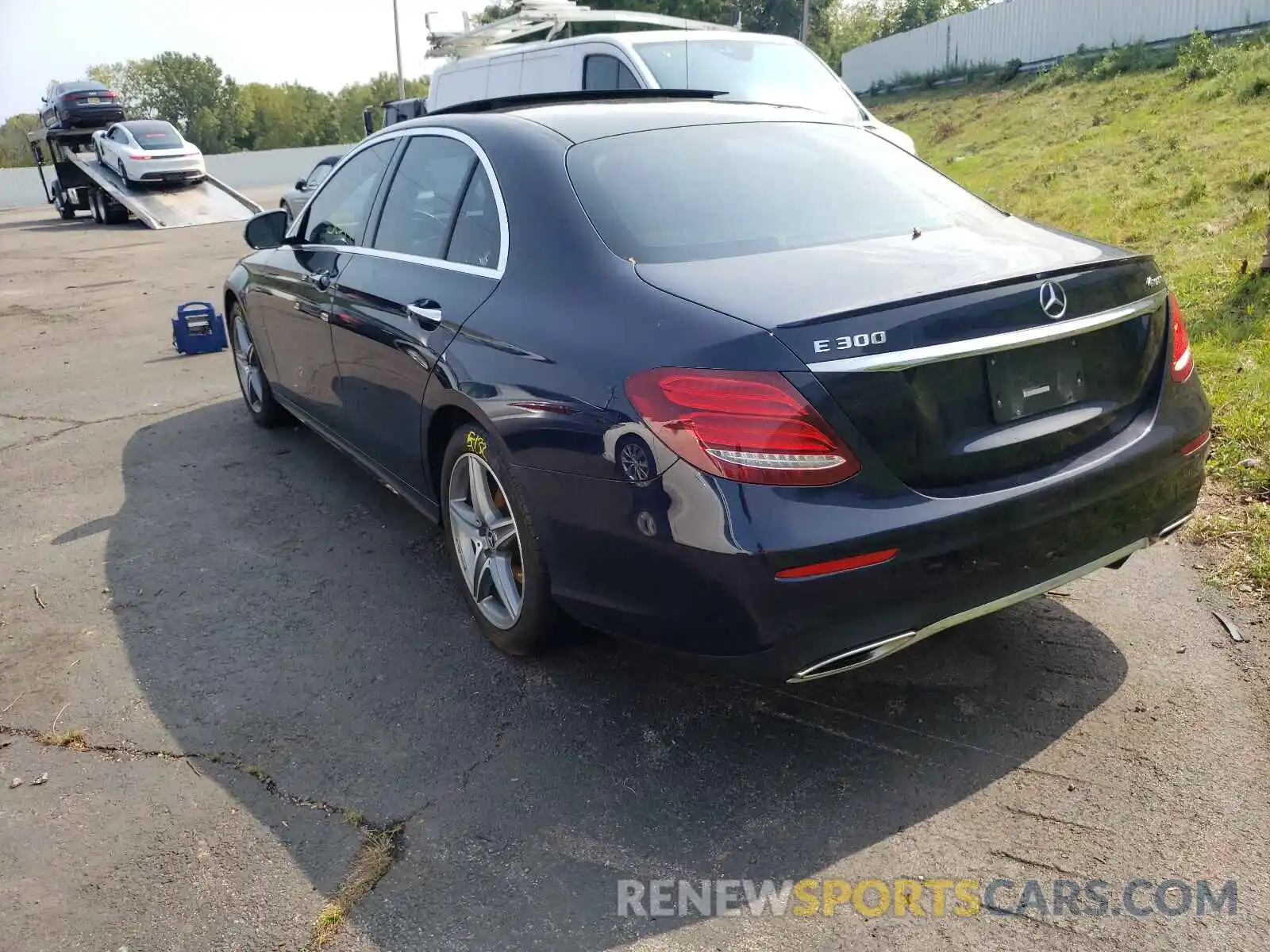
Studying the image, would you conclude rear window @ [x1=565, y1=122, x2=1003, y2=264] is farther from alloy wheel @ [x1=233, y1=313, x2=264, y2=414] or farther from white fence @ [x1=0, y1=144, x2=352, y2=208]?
white fence @ [x1=0, y1=144, x2=352, y2=208]

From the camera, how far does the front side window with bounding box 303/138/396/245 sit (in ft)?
14.4

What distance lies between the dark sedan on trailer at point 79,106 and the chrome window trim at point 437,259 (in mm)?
A: 24368

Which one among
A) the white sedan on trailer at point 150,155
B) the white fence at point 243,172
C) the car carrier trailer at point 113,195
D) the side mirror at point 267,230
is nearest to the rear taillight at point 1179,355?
the side mirror at point 267,230

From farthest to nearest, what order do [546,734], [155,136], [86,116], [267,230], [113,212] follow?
[86,116] → [113,212] → [155,136] → [267,230] → [546,734]

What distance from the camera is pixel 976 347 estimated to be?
2.49 meters

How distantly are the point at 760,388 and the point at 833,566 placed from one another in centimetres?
45

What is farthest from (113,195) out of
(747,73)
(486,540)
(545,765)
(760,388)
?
(760,388)

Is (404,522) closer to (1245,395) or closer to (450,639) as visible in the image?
(450,639)

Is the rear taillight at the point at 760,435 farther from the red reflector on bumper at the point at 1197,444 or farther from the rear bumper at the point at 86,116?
the rear bumper at the point at 86,116

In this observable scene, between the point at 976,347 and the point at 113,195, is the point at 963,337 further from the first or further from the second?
the point at 113,195

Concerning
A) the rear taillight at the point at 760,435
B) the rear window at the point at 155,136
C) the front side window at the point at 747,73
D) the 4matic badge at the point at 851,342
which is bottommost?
the rear taillight at the point at 760,435

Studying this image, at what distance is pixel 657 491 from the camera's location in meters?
2.49

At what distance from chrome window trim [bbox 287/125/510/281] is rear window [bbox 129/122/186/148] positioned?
2023 centimetres

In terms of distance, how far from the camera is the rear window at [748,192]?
119 inches
